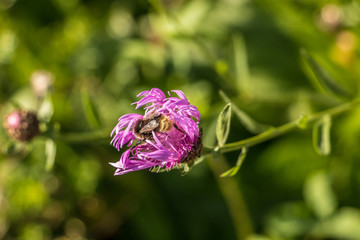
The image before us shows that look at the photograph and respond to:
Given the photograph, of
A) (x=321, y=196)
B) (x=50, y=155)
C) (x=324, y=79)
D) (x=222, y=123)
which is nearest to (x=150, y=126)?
(x=222, y=123)

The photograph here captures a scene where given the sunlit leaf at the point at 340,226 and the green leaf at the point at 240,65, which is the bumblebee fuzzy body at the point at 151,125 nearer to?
the green leaf at the point at 240,65

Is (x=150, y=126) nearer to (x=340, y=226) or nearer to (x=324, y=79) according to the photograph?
(x=324, y=79)

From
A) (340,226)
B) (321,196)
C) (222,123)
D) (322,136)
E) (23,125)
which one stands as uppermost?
(23,125)

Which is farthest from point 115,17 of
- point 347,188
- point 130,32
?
point 347,188

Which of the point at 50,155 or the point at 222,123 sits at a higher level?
the point at 50,155

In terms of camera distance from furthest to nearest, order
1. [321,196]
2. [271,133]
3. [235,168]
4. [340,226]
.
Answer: [321,196], [340,226], [271,133], [235,168]

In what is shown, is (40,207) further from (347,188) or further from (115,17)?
(347,188)
